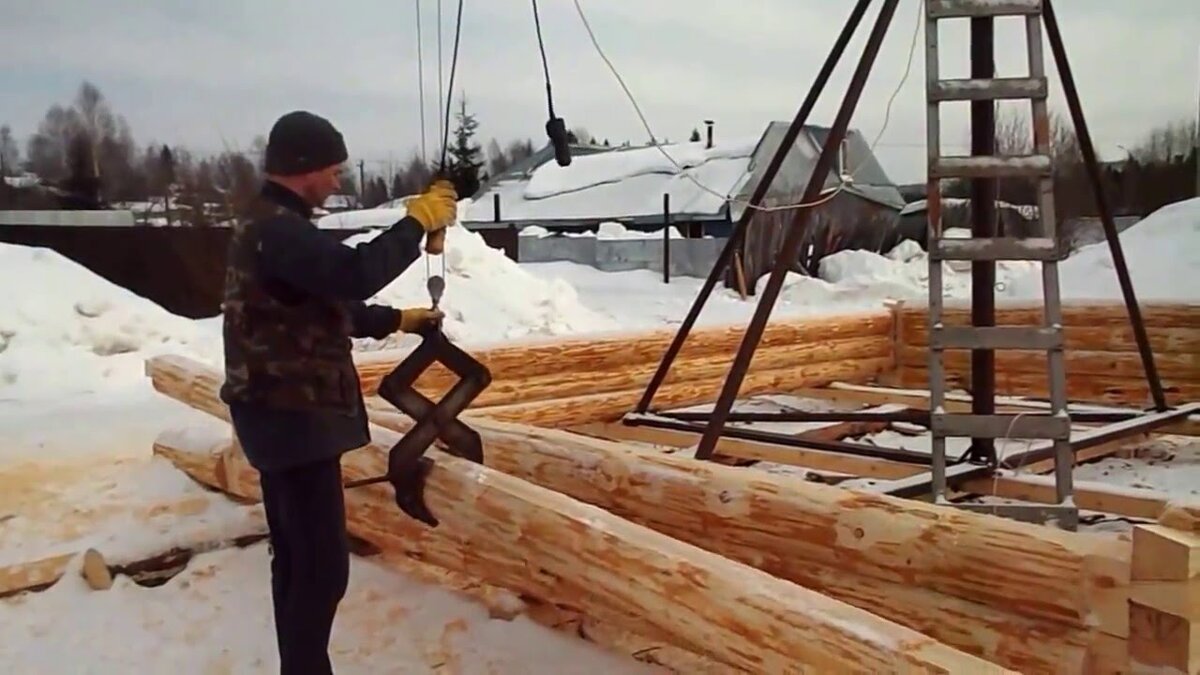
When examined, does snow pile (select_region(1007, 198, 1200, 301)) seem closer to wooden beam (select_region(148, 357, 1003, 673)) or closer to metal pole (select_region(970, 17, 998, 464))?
metal pole (select_region(970, 17, 998, 464))

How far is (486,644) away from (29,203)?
1589 cm

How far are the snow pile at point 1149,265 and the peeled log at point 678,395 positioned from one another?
10.1ft

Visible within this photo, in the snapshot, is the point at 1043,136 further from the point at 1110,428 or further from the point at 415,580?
the point at 415,580

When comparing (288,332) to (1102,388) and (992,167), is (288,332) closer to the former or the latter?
(992,167)

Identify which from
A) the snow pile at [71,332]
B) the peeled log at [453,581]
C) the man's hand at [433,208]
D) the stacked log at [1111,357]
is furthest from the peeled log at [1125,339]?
the snow pile at [71,332]

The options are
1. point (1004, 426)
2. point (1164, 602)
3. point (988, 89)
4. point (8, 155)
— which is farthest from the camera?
point (8, 155)

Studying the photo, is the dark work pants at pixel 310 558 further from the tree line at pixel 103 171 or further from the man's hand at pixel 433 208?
the tree line at pixel 103 171

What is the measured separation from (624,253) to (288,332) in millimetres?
22544

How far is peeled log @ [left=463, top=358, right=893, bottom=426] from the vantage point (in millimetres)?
6344

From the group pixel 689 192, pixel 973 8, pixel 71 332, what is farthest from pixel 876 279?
pixel 973 8

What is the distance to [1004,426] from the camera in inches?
165

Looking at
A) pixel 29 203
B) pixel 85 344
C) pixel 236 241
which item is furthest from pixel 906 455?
pixel 29 203

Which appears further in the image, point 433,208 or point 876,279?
point 876,279

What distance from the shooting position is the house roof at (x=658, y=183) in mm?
27234
